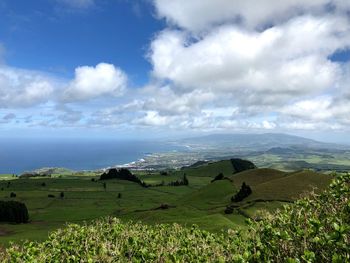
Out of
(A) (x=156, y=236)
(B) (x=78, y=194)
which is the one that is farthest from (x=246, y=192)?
(A) (x=156, y=236)

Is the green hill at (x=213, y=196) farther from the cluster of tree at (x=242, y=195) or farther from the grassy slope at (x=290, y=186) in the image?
the grassy slope at (x=290, y=186)

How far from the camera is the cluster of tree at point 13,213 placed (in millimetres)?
114562

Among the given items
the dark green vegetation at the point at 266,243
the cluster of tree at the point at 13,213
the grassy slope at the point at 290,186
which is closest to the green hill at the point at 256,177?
the grassy slope at the point at 290,186

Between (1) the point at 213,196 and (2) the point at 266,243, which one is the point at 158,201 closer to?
(1) the point at 213,196

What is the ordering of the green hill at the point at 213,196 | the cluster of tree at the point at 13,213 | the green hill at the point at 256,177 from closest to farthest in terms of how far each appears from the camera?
the cluster of tree at the point at 13,213
the green hill at the point at 213,196
the green hill at the point at 256,177

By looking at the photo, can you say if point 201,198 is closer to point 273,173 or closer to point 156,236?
point 273,173

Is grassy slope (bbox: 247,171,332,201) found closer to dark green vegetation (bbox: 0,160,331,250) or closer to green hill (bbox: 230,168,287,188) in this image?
dark green vegetation (bbox: 0,160,331,250)

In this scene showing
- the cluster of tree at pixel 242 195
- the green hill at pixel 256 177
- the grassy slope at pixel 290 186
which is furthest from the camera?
the green hill at pixel 256 177

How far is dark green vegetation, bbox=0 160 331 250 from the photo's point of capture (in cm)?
9144

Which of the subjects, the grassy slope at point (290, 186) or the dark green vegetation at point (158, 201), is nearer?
the dark green vegetation at point (158, 201)

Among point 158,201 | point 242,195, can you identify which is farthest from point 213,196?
point 158,201

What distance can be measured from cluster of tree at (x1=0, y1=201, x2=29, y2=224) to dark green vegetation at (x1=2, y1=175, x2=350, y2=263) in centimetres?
10370

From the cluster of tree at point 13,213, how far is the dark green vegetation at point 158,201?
3263 millimetres

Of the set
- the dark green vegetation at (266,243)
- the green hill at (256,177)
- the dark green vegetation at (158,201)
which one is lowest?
the dark green vegetation at (158,201)
